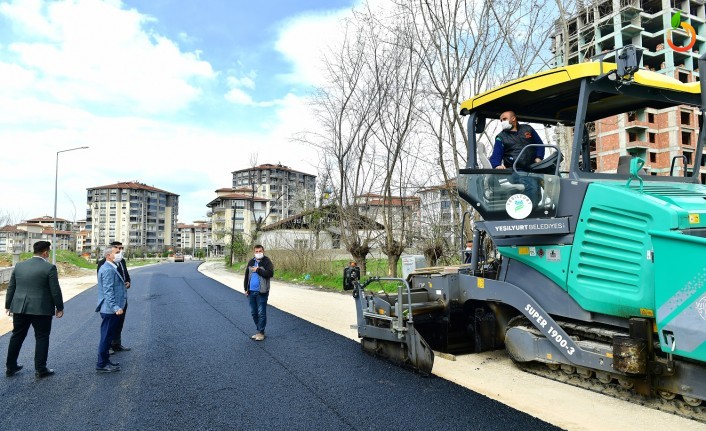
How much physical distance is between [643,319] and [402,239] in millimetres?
11581

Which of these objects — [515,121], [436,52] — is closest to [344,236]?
[436,52]

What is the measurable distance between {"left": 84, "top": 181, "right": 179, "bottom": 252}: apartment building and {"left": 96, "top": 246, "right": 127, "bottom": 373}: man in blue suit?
12025cm

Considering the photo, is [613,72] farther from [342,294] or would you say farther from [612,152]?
[612,152]

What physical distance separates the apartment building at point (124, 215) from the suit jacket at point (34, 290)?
395ft

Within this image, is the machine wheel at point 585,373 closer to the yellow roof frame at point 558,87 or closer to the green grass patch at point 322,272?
the yellow roof frame at point 558,87

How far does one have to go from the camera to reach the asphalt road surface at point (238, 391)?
4.20 m

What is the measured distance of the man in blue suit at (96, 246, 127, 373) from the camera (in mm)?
6074

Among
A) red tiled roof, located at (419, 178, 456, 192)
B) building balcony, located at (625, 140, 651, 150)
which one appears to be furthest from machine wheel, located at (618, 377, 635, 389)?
building balcony, located at (625, 140, 651, 150)

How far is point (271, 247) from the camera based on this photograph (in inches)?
1107

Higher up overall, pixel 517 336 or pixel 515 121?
pixel 515 121

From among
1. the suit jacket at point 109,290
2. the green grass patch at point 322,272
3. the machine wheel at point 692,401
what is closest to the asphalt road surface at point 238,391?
the suit jacket at point 109,290

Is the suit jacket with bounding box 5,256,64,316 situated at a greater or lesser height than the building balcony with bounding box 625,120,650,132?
lesser

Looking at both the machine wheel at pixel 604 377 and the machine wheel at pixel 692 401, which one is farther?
the machine wheel at pixel 604 377

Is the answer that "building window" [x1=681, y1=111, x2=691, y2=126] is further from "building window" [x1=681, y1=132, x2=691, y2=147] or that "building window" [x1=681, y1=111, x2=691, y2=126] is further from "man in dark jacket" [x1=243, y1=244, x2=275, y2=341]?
"man in dark jacket" [x1=243, y1=244, x2=275, y2=341]
